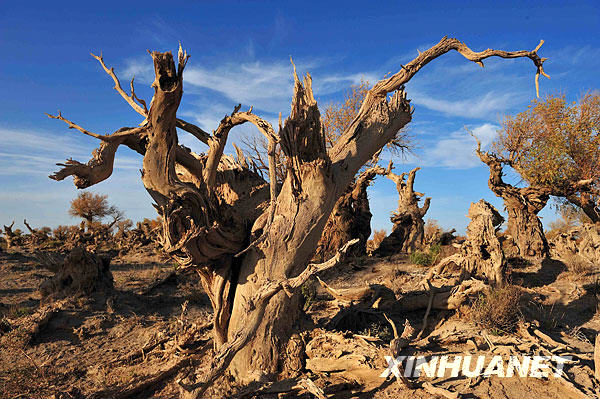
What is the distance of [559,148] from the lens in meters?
16.6

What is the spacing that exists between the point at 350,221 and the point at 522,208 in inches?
274

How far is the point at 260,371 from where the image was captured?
235 inches

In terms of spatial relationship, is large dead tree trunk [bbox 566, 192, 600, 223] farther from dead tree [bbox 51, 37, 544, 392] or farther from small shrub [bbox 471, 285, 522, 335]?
dead tree [bbox 51, 37, 544, 392]

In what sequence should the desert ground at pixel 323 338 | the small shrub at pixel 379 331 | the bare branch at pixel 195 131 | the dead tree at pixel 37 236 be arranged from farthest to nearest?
the dead tree at pixel 37 236
the bare branch at pixel 195 131
the small shrub at pixel 379 331
the desert ground at pixel 323 338

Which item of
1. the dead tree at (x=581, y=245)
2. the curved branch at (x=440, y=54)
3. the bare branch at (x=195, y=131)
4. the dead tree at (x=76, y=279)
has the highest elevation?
the curved branch at (x=440, y=54)

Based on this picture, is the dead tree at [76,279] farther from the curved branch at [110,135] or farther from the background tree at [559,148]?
the background tree at [559,148]

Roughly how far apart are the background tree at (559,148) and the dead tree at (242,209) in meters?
12.2

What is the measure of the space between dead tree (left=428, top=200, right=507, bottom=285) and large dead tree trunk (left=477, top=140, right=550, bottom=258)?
548 centimetres

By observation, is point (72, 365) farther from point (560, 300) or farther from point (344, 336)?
point (560, 300)

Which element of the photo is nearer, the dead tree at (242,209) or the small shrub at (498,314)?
the dead tree at (242,209)

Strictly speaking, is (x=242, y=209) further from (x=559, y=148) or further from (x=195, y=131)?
(x=559, y=148)

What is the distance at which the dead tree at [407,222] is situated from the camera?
17.8 meters

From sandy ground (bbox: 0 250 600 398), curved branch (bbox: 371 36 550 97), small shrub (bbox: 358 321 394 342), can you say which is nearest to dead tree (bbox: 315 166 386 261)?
sandy ground (bbox: 0 250 600 398)

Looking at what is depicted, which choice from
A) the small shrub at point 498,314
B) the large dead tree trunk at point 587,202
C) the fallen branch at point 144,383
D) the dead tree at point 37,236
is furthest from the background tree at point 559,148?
the dead tree at point 37,236
